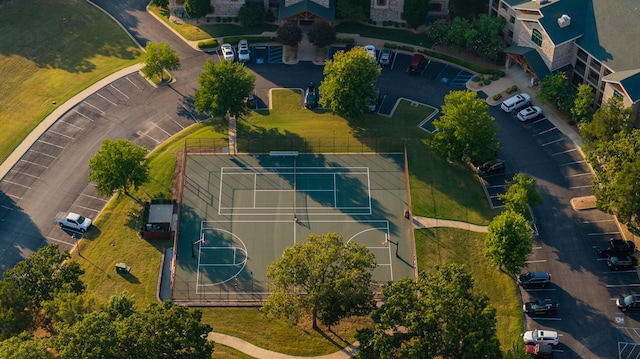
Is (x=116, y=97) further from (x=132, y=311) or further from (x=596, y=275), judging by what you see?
(x=596, y=275)

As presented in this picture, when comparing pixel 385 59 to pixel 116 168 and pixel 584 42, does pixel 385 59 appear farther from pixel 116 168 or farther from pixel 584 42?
pixel 116 168

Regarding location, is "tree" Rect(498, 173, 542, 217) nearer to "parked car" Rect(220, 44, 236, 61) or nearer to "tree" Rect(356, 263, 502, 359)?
"tree" Rect(356, 263, 502, 359)

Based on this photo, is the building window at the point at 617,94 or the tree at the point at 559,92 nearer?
the building window at the point at 617,94

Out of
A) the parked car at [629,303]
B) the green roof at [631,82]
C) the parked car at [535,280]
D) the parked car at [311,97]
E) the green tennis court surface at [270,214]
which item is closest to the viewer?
the parked car at [629,303]

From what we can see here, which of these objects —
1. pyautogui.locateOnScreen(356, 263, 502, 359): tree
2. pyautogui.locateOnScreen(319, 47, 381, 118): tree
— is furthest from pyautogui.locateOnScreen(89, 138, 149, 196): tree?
pyautogui.locateOnScreen(356, 263, 502, 359): tree

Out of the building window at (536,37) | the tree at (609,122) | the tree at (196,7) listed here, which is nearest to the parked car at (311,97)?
the tree at (196,7)

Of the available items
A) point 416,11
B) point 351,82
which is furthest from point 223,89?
point 416,11

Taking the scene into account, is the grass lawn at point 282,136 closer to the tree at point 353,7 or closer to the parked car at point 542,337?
the parked car at point 542,337
